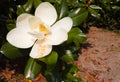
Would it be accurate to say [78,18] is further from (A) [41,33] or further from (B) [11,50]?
(B) [11,50]

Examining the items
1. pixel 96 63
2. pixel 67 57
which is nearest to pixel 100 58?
pixel 96 63

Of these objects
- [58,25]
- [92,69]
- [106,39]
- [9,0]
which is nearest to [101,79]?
[92,69]

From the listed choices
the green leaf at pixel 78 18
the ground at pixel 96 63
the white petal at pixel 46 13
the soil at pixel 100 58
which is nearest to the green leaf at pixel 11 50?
the white petal at pixel 46 13

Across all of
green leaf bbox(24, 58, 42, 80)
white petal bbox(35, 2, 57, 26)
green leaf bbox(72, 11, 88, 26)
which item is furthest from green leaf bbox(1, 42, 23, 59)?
green leaf bbox(72, 11, 88, 26)

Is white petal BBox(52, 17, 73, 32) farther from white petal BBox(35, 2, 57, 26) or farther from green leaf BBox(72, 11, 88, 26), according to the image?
green leaf BBox(72, 11, 88, 26)

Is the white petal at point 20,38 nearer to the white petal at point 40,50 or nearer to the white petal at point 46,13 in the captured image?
the white petal at point 40,50

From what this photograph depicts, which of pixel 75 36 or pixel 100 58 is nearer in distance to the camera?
pixel 75 36

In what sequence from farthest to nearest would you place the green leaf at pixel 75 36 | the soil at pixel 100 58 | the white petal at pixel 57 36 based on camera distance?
the soil at pixel 100 58, the green leaf at pixel 75 36, the white petal at pixel 57 36
